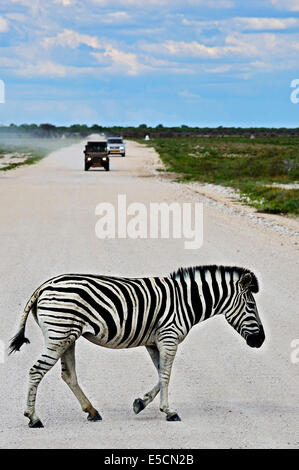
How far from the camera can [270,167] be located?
48094 mm

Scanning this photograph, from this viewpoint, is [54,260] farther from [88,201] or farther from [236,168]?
[236,168]

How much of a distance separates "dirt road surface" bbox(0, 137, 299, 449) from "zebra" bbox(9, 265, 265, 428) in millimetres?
335

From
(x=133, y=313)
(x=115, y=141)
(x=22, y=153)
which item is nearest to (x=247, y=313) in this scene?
(x=133, y=313)

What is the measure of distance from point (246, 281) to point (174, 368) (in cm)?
222

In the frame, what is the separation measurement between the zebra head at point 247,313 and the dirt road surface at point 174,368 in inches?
26.1

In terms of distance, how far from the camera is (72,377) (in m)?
7.03

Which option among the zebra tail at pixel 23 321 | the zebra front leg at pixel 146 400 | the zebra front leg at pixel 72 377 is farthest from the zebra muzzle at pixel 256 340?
the zebra tail at pixel 23 321

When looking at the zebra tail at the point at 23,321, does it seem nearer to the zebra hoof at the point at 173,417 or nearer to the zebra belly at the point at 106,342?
the zebra belly at the point at 106,342

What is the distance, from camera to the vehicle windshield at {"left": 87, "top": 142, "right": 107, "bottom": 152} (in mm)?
48688

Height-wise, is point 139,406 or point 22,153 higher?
point 139,406

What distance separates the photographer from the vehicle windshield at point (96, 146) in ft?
160

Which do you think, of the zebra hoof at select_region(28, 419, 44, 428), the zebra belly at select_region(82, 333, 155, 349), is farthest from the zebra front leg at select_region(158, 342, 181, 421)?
the zebra hoof at select_region(28, 419, 44, 428)

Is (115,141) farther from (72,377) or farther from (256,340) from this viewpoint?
(72,377)

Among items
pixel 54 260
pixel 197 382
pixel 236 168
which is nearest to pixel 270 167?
pixel 236 168
